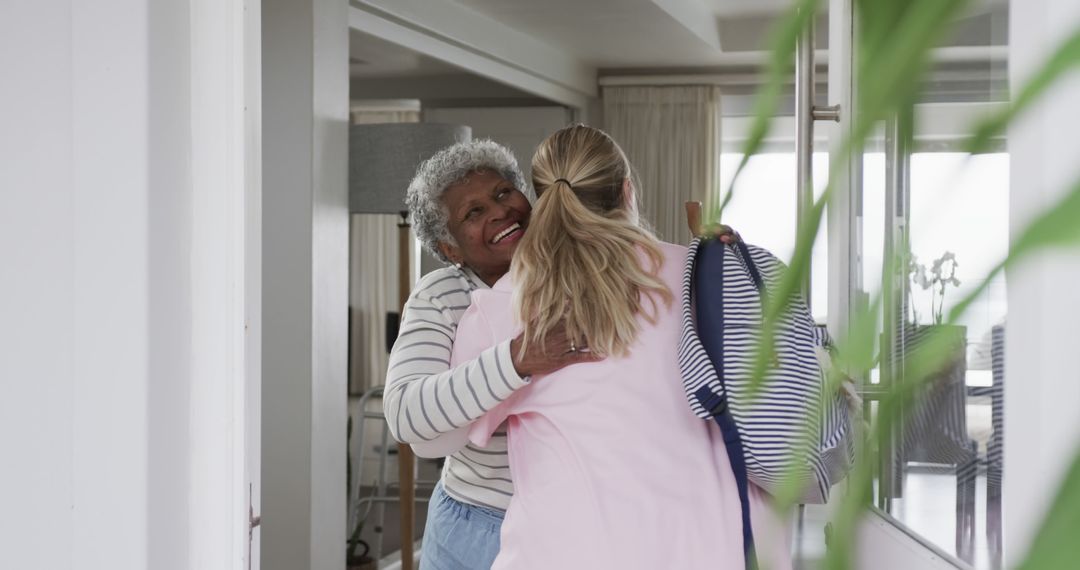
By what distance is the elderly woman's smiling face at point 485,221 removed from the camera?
204 centimetres

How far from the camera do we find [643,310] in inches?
58.1

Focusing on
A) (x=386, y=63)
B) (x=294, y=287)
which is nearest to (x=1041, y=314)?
(x=294, y=287)

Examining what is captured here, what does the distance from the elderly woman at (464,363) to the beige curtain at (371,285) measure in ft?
25.7

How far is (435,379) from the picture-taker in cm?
162

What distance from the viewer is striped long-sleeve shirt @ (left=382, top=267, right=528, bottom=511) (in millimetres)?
1521

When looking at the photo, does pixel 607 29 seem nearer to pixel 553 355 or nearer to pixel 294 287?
pixel 294 287

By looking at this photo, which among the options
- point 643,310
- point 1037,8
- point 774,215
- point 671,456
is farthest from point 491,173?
point 774,215

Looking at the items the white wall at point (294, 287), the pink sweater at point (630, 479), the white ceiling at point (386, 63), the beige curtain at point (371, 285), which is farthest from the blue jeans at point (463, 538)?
the beige curtain at point (371, 285)

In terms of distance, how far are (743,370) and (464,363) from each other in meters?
0.46

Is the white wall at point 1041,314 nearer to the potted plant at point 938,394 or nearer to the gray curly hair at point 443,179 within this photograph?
the potted plant at point 938,394

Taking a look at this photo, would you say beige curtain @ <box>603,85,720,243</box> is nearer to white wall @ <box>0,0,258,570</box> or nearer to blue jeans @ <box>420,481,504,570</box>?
blue jeans @ <box>420,481,504,570</box>

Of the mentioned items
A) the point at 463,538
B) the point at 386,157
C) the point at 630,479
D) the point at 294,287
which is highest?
the point at 386,157

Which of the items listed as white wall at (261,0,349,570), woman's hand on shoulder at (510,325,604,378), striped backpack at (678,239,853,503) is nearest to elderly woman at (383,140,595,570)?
woman's hand on shoulder at (510,325,604,378)

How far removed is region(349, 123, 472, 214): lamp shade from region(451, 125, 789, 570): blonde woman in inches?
101
